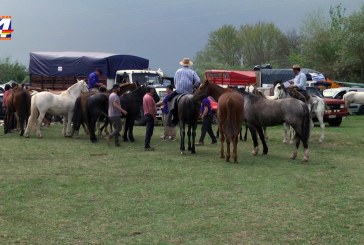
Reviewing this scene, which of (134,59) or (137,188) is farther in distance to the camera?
(134,59)

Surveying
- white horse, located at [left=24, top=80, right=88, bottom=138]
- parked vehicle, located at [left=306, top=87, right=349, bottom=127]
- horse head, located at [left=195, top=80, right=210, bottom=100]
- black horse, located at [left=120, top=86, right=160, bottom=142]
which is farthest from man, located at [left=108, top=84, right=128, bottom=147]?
parked vehicle, located at [left=306, top=87, right=349, bottom=127]

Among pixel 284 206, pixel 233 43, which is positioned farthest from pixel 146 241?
pixel 233 43

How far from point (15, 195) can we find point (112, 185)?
163cm

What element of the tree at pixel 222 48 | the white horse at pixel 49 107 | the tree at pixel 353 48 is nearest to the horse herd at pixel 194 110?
the white horse at pixel 49 107

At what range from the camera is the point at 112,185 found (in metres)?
9.28

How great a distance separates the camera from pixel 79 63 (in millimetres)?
30375

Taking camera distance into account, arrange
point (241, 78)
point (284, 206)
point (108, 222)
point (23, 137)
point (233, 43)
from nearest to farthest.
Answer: point (108, 222)
point (284, 206)
point (23, 137)
point (241, 78)
point (233, 43)

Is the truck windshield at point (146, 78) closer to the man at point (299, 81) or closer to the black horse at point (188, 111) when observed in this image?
the man at point (299, 81)

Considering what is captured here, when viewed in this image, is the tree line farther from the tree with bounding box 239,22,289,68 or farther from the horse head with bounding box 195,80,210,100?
the horse head with bounding box 195,80,210,100

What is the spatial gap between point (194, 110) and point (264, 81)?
938 inches

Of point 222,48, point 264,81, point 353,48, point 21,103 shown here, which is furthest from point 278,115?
point 222,48

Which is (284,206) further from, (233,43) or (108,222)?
(233,43)

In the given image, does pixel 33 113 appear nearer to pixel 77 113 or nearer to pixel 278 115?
pixel 77 113

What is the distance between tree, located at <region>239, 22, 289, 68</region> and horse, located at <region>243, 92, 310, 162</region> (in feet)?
199
